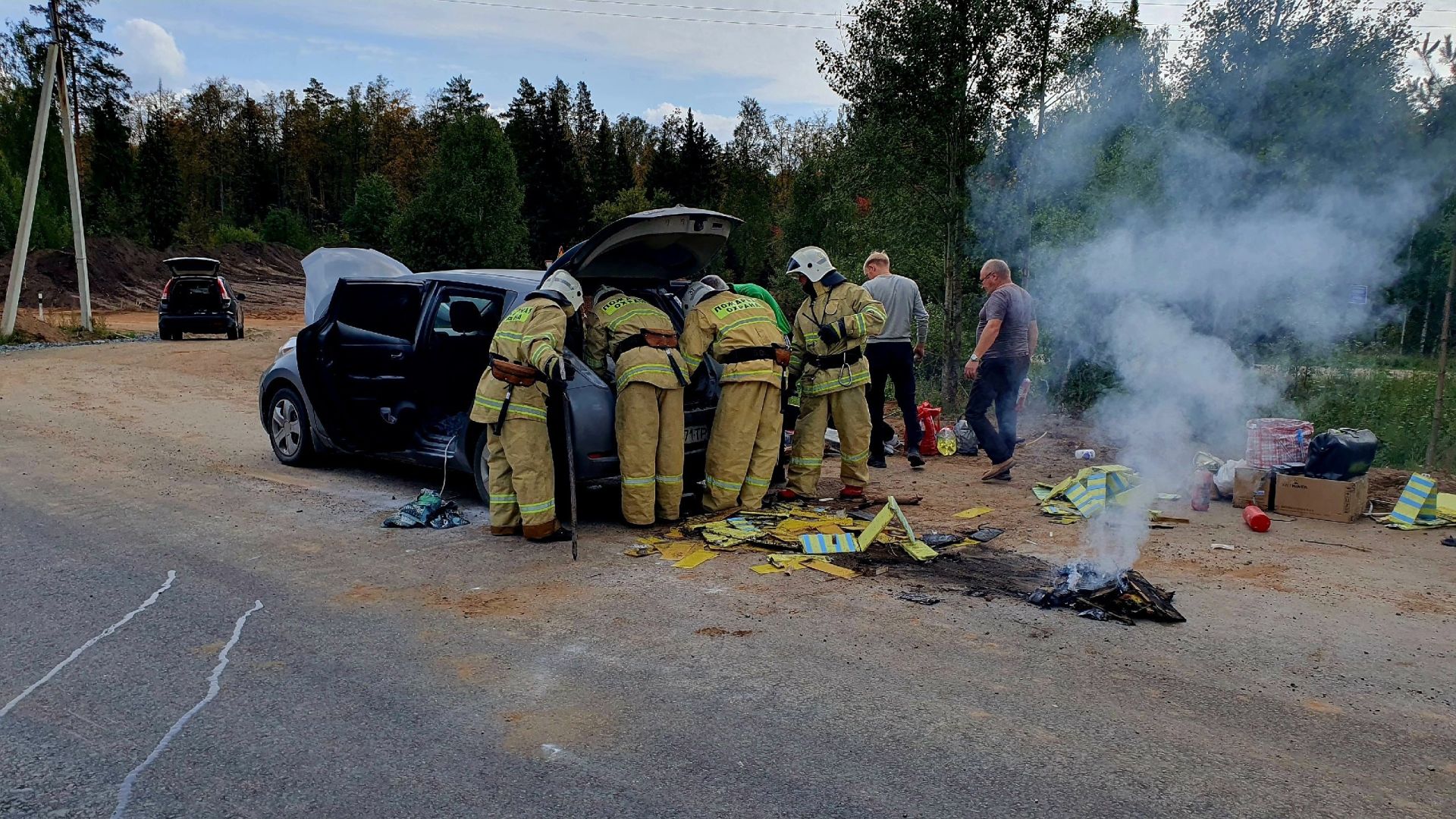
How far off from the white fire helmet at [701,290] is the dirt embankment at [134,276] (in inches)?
1233

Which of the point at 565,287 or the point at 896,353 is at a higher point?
the point at 565,287

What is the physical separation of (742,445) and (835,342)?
1.13 meters

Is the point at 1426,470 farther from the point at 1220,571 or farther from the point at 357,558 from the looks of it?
the point at 357,558

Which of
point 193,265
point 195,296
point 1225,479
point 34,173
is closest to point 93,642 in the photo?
point 1225,479

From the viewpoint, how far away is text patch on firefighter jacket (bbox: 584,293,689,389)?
626 centimetres

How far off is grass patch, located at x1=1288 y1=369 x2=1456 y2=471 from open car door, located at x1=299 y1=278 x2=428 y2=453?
24.9 ft

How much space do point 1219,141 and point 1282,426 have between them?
2560 mm

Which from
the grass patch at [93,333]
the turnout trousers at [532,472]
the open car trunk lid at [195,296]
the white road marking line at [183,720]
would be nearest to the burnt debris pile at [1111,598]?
the turnout trousers at [532,472]

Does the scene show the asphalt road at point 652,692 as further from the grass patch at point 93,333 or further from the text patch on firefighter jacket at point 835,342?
the grass patch at point 93,333

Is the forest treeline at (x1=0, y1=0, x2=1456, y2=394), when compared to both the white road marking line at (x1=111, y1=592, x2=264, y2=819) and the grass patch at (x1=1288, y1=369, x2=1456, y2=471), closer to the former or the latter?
the grass patch at (x1=1288, y1=369, x2=1456, y2=471)

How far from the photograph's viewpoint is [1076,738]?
340cm

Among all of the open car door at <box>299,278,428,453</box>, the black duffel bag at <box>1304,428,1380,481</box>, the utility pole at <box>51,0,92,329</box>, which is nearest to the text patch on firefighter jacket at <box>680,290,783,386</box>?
the open car door at <box>299,278,428,453</box>

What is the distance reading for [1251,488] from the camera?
7219 mm

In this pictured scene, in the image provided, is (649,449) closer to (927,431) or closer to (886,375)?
(886,375)
